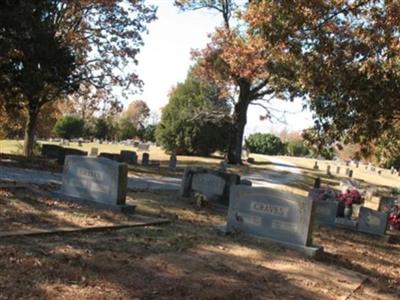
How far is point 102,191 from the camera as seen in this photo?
1170 cm

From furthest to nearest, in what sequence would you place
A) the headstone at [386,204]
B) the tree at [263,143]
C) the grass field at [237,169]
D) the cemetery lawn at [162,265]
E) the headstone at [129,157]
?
the tree at [263,143], the headstone at [129,157], the grass field at [237,169], the headstone at [386,204], the cemetery lawn at [162,265]

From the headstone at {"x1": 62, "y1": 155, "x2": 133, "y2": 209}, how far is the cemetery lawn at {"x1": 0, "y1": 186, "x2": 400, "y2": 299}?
67 cm

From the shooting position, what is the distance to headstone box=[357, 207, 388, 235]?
14.6 meters

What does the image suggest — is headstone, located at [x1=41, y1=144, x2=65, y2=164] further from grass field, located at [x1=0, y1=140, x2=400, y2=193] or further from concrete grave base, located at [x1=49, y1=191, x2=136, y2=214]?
concrete grave base, located at [x1=49, y1=191, x2=136, y2=214]

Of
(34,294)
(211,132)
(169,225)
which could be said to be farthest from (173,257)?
(211,132)

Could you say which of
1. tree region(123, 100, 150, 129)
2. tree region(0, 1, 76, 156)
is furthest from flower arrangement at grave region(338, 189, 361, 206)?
tree region(123, 100, 150, 129)

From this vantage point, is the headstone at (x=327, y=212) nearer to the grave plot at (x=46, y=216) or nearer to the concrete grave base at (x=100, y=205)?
the concrete grave base at (x=100, y=205)

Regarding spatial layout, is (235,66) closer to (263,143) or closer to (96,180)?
(96,180)

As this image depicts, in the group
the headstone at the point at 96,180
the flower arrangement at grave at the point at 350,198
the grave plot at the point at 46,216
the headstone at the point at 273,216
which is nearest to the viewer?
the grave plot at the point at 46,216

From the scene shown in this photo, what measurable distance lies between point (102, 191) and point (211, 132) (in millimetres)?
37005

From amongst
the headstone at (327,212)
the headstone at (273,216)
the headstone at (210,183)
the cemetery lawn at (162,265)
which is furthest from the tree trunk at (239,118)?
the headstone at (273,216)

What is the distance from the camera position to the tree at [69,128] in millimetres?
74438

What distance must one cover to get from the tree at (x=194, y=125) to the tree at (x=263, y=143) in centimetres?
3043

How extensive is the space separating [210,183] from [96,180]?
4.56 meters
